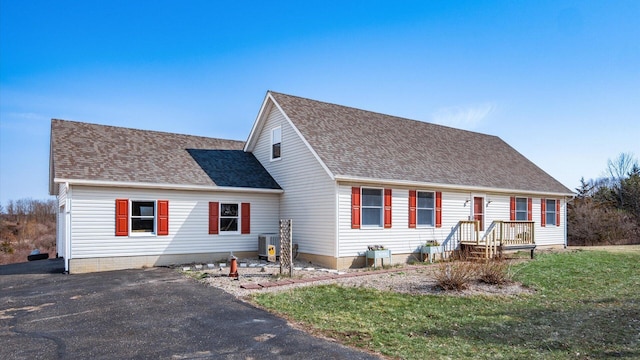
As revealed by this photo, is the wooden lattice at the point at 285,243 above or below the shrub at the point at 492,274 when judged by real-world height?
above

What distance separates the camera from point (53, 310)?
334 inches

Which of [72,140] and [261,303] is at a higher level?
[72,140]

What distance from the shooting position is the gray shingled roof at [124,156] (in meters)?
13.7

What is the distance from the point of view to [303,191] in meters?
15.7

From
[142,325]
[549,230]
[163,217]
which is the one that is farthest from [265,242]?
[549,230]

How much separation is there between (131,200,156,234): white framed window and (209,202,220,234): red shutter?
1.99 metres

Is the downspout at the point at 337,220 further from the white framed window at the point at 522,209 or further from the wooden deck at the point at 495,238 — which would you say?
the white framed window at the point at 522,209

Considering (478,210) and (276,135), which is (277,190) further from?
(478,210)

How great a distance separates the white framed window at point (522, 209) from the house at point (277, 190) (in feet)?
0.28

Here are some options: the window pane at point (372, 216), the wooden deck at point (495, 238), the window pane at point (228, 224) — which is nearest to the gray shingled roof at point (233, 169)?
the window pane at point (228, 224)

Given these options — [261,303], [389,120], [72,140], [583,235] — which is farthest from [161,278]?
[583,235]

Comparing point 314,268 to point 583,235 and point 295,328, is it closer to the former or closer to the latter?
point 295,328

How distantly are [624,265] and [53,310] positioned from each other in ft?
59.0

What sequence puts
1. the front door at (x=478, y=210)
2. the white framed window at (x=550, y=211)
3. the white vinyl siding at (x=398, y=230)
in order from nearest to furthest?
the white vinyl siding at (x=398, y=230) → the front door at (x=478, y=210) → the white framed window at (x=550, y=211)
